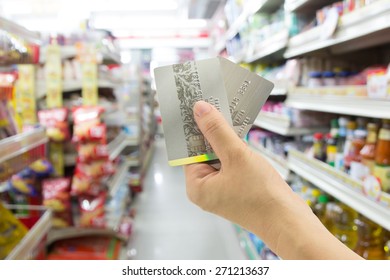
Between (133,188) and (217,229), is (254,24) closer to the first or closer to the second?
(217,229)

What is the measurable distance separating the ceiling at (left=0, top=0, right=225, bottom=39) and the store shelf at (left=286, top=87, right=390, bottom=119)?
6.19ft

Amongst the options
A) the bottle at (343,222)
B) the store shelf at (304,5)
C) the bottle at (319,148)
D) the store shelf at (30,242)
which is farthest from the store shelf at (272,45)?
the store shelf at (30,242)

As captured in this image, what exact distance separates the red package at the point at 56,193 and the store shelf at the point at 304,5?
1.82 meters

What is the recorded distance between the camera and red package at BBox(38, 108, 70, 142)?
2.35 m

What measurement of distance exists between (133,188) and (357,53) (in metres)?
3.13

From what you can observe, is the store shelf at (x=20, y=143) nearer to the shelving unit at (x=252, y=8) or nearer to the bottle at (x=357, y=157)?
the bottle at (x=357, y=157)

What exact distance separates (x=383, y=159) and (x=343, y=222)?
489 millimetres

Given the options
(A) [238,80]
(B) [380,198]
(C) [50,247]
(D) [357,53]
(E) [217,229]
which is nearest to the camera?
(A) [238,80]

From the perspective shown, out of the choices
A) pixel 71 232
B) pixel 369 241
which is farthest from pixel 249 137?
pixel 369 241

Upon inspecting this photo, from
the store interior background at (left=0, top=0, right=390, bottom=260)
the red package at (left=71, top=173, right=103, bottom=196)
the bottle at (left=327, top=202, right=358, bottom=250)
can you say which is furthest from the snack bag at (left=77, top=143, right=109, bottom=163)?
the bottle at (left=327, top=202, right=358, bottom=250)

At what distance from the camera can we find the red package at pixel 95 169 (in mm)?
2484

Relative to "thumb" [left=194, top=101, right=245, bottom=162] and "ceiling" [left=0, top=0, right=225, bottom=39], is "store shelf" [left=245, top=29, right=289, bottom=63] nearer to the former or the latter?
"ceiling" [left=0, top=0, right=225, bottom=39]
